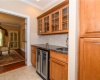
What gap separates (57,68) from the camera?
1920mm

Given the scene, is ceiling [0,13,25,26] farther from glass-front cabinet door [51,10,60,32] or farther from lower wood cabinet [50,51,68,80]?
lower wood cabinet [50,51,68,80]

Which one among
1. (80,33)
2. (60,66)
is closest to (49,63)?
(60,66)

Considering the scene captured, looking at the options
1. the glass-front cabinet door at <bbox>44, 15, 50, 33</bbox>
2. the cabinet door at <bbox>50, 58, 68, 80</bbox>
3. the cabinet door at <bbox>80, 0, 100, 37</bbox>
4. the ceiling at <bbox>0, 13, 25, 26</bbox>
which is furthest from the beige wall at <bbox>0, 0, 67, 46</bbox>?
the ceiling at <bbox>0, 13, 25, 26</bbox>

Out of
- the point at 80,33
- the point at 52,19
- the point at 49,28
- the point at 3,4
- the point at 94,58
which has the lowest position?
the point at 94,58

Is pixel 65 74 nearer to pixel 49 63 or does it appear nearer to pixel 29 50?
pixel 49 63

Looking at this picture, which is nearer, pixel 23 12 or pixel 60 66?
pixel 60 66

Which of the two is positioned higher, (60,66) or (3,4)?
(3,4)

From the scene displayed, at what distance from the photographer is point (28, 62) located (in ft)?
12.0

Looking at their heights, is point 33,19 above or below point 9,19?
below

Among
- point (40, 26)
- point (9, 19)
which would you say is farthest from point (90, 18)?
point (9, 19)

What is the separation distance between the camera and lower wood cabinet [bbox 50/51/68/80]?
1.73m

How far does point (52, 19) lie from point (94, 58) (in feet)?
6.72

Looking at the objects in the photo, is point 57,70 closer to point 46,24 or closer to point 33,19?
point 46,24

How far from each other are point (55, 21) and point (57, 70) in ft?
4.98
